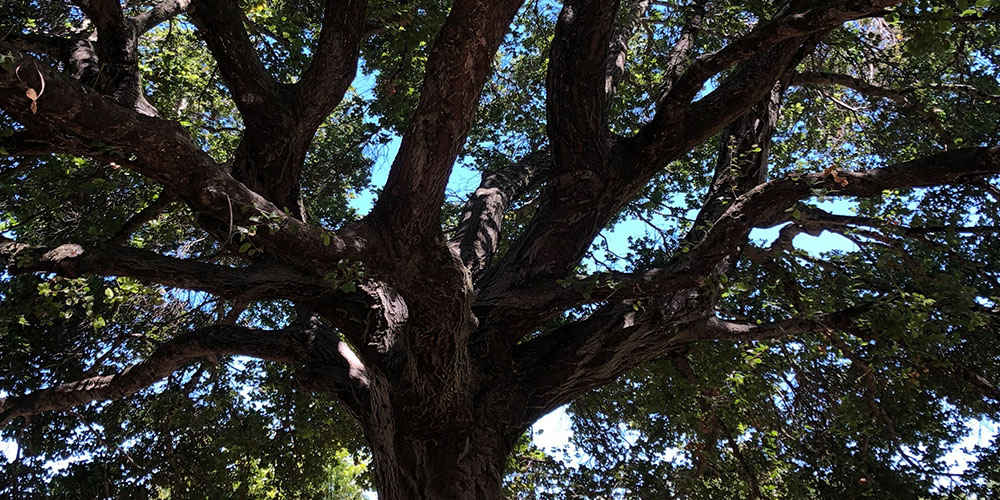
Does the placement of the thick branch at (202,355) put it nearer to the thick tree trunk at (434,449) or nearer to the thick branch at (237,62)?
the thick tree trunk at (434,449)

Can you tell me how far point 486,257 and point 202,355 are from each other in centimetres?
232

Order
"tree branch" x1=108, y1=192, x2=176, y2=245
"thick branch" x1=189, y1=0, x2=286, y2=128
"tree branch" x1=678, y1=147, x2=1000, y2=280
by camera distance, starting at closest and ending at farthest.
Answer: "tree branch" x1=678, y1=147, x2=1000, y2=280, "thick branch" x1=189, y1=0, x2=286, y2=128, "tree branch" x1=108, y1=192, x2=176, y2=245

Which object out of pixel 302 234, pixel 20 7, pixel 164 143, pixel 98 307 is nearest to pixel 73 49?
pixel 164 143

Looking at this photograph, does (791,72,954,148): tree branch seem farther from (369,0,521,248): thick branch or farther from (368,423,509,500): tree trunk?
(368,423,509,500): tree trunk

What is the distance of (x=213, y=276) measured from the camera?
373 cm

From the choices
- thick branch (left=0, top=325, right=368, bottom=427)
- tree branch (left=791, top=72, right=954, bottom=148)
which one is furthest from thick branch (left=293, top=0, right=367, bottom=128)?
tree branch (left=791, top=72, right=954, bottom=148)

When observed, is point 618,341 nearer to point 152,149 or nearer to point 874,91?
point 874,91

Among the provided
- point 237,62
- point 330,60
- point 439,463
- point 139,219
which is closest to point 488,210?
point 330,60

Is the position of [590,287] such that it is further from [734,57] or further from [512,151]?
[512,151]

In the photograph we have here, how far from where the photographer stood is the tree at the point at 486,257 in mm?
3637

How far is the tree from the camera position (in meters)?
3.64

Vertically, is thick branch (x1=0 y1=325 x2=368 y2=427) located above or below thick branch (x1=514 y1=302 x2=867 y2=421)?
above

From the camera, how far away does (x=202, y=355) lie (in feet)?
16.2

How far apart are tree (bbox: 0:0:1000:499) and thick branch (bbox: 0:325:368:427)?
22 mm
